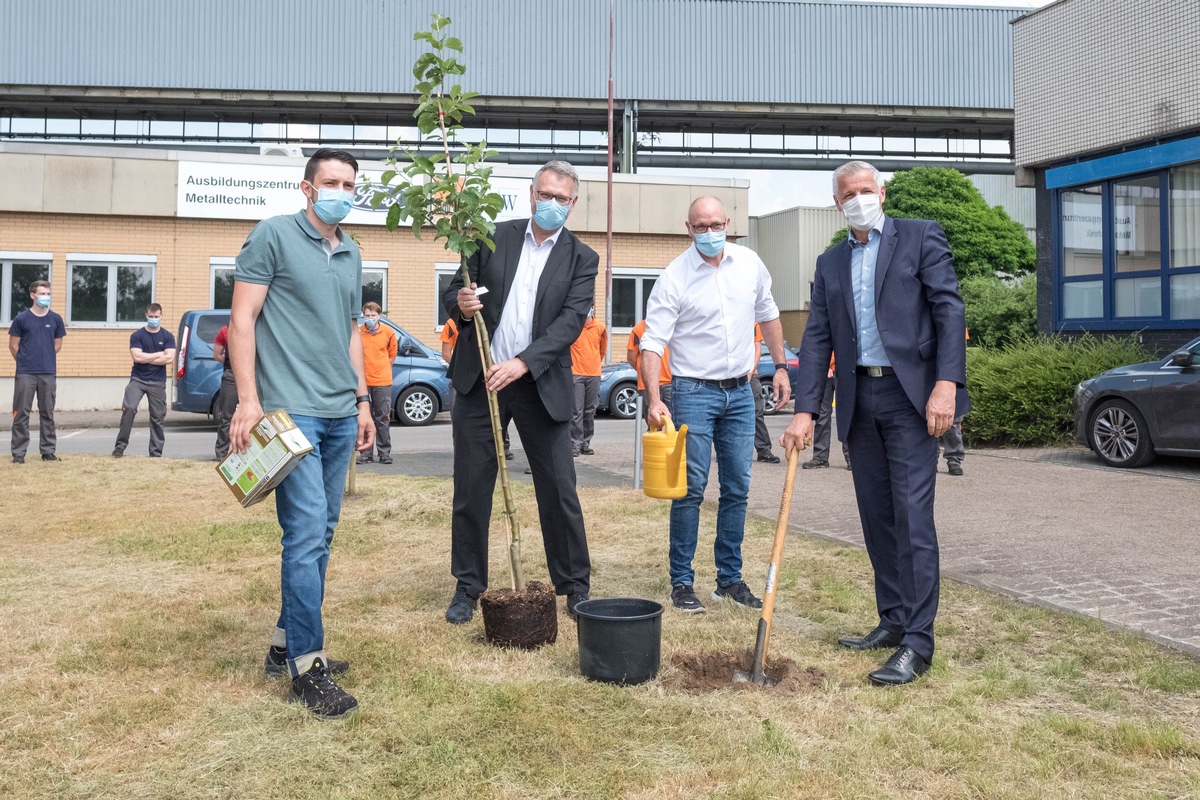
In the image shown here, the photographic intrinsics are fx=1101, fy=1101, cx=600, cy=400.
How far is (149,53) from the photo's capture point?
33281 mm

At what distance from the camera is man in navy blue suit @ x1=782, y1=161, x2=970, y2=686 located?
4453 millimetres

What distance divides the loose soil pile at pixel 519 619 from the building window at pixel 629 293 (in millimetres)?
21463

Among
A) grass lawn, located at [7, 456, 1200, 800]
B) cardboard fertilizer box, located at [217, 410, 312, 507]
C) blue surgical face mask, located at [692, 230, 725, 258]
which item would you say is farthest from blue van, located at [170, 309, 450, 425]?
cardboard fertilizer box, located at [217, 410, 312, 507]

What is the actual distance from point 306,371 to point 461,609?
1.61 metres

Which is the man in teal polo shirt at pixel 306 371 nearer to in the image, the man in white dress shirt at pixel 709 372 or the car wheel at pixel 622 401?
the man in white dress shirt at pixel 709 372

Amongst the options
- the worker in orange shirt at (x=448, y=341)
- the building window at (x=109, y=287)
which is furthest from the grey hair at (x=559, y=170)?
the building window at (x=109, y=287)

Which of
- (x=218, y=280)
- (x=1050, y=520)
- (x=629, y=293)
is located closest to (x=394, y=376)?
(x=218, y=280)

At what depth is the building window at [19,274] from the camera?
2388cm

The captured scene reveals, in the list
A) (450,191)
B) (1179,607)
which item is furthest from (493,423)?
(1179,607)

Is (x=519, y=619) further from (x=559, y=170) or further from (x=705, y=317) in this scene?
(x=559, y=170)

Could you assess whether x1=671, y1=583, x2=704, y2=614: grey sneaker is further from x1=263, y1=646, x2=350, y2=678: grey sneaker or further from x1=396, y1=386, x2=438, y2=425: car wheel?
x1=396, y1=386, x2=438, y2=425: car wheel

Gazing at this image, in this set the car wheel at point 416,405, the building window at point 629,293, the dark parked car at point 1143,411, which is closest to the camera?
the dark parked car at point 1143,411

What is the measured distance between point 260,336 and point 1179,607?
4528 mm

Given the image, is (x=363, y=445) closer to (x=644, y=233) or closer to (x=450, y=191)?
(x=450, y=191)
